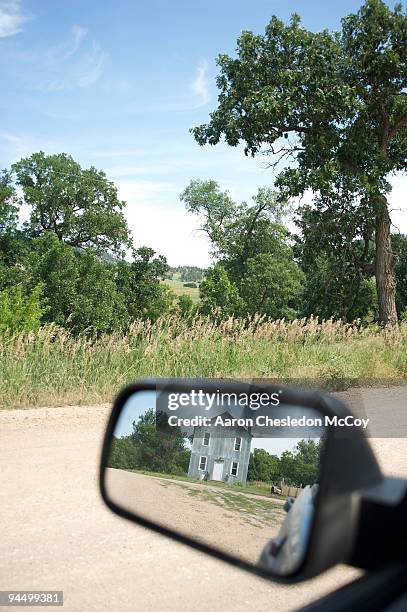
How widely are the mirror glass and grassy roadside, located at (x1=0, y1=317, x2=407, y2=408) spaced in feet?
23.8

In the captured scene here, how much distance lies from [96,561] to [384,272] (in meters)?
20.4

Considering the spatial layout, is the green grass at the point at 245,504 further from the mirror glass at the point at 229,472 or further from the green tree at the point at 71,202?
the green tree at the point at 71,202

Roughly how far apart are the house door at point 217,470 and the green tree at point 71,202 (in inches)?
1528

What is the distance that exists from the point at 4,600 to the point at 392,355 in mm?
10314

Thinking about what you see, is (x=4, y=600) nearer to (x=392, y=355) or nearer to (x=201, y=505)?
(x=201, y=505)

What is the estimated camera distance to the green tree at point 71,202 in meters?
39.9

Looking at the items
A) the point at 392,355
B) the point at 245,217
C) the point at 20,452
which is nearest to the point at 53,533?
the point at 20,452

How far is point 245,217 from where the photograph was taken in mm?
50844

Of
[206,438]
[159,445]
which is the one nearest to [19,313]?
[159,445]

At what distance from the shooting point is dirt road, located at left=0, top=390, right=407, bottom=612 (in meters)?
3.32

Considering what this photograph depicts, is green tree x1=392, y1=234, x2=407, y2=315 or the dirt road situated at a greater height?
green tree x1=392, y1=234, x2=407, y2=315

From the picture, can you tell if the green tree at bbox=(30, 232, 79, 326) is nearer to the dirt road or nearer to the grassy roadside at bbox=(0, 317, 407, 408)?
the grassy roadside at bbox=(0, 317, 407, 408)

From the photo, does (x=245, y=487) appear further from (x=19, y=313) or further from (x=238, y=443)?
(x=19, y=313)

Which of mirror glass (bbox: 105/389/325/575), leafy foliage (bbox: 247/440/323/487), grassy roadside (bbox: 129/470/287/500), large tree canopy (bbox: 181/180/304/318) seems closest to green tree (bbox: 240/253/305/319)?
large tree canopy (bbox: 181/180/304/318)
